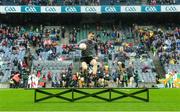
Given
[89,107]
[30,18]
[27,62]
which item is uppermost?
[30,18]

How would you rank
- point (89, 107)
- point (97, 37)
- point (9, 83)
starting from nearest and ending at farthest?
point (89, 107), point (9, 83), point (97, 37)

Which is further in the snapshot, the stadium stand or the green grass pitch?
the stadium stand

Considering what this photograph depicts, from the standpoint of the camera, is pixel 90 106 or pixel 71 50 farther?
pixel 71 50

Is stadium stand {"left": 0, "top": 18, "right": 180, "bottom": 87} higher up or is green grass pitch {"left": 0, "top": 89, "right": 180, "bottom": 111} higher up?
stadium stand {"left": 0, "top": 18, "right": 180, "bottom": 87}

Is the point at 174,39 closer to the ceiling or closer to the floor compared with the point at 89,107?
closer to the ceiling

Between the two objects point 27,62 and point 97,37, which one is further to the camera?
point 97,37

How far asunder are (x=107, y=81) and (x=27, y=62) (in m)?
7.90

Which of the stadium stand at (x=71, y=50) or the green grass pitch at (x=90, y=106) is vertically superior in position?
the stadium stand at (x=71, y=50)

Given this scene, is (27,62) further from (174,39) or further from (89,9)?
(174,39)

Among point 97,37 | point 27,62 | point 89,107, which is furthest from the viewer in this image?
point 97,37

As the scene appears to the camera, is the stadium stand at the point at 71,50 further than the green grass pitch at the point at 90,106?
Yes

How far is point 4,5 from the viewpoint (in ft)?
171

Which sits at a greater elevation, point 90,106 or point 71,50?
point 71,50

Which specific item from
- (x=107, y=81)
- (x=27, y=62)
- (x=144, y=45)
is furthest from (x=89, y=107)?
(x=144, y=45)
